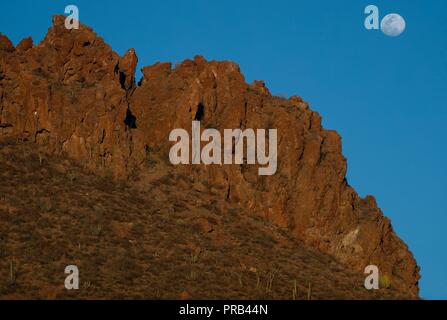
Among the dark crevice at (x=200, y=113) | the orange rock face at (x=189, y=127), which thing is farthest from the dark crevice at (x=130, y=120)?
the dark crevice at (x=200, y=113)

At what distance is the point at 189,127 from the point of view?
84688 millimetres

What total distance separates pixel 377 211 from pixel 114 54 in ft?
81.6

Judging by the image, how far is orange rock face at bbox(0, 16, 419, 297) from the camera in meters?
80.1

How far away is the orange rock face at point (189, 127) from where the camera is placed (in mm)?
80125

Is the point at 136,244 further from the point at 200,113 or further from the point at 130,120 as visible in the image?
the point at 200,113

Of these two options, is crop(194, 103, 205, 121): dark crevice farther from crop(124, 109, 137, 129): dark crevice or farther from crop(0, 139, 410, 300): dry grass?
crop(0, 139, 410, 300): dry grass

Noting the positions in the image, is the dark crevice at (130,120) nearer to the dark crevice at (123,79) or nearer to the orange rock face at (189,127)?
the orange rock face at (189,127)

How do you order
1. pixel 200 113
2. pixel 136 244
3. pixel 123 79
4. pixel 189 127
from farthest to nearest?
1. pixel 123 79
2. pixel 200 113
3. pixel 189 127
4. pixel 136 244

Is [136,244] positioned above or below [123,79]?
below

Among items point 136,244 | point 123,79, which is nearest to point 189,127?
point 123,79

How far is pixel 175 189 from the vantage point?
81.4 m
